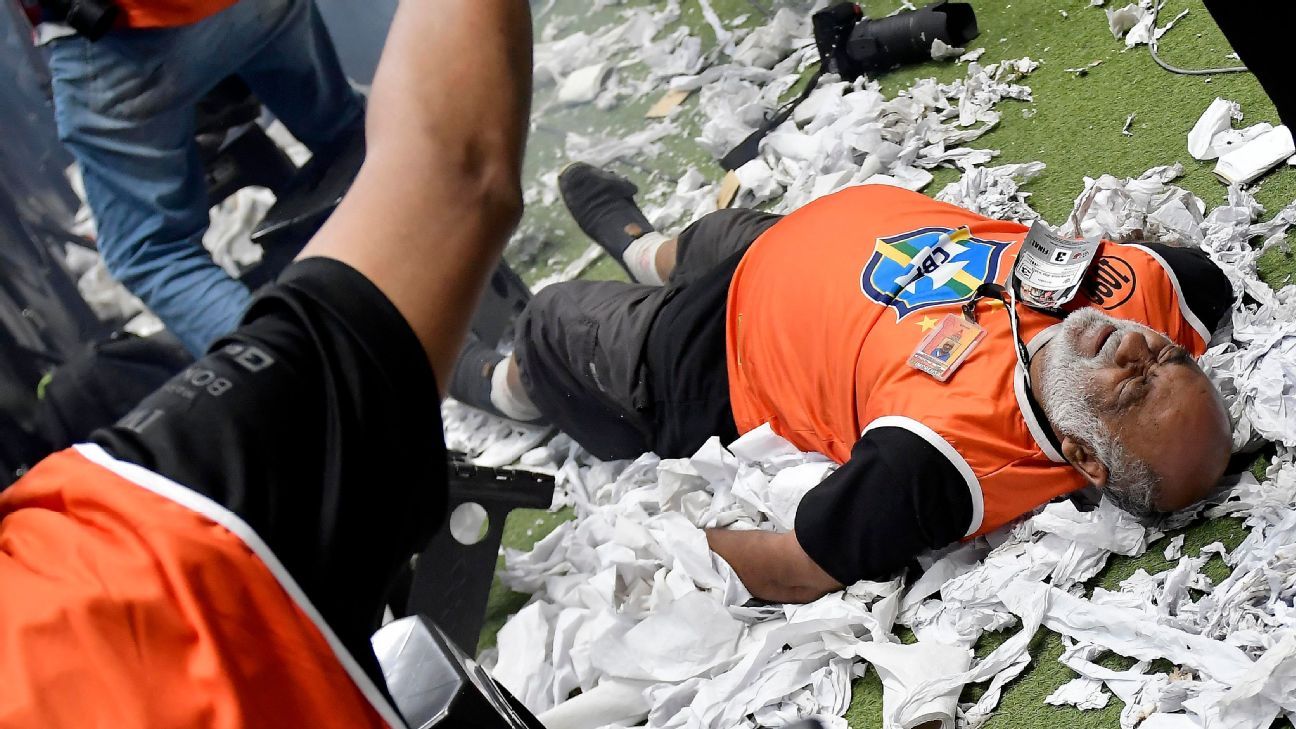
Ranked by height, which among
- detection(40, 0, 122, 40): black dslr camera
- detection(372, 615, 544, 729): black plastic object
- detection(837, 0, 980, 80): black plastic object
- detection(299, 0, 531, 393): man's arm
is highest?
detection(40, 0, 122, 40): black dslr camera

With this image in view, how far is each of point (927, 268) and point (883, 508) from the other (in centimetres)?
36

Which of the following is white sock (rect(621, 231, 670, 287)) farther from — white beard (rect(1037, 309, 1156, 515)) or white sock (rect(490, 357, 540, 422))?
white beard (rect(1037, 309, 1156, 515))

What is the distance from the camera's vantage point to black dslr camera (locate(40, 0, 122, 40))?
1.48 m

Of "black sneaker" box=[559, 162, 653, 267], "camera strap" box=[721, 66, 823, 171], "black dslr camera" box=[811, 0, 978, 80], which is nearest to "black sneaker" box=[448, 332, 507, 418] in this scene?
"black sneaker" box=[559, 162, 653, 267]

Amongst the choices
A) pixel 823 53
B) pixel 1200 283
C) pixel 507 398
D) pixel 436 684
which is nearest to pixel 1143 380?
pixel 1200 283

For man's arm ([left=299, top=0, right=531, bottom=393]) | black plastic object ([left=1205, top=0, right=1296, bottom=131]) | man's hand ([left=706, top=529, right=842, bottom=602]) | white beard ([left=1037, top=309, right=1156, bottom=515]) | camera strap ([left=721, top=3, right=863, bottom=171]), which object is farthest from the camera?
camera strap ([left=721, top=3, right=863, bottom=171])

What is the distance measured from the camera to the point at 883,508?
4.08 ft

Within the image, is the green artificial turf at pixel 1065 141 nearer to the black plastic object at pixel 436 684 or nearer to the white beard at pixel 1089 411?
the white beard at pixel 1089 411

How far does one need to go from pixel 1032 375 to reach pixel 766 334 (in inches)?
15.2

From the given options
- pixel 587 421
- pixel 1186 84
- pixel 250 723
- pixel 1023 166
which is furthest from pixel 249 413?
pixel 1186 84

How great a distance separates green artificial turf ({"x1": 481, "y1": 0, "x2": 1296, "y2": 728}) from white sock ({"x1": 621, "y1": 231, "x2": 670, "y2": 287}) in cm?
12

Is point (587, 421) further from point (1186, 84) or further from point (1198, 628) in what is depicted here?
point (1186, 84)

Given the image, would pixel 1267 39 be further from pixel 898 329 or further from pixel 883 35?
pixel 883 35

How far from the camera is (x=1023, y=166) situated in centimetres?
179
